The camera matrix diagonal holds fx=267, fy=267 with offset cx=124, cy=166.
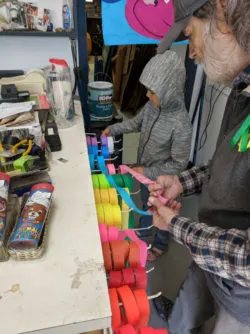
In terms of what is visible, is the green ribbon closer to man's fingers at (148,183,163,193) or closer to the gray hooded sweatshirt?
man's fingers at (148,183,163,193)

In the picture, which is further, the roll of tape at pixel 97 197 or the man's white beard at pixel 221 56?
the roll of tape at pixel 97 197

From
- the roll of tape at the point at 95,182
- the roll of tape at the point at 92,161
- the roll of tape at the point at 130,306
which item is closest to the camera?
the roll of tape at the point at 130,306

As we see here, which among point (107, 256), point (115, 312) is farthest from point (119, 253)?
point (115, 312)

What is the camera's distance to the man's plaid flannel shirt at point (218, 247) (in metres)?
0.58

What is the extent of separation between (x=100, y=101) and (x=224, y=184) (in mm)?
1005

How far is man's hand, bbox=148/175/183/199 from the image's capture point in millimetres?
1003

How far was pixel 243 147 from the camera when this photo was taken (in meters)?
0.63

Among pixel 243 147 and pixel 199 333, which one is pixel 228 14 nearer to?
pixel 243 147

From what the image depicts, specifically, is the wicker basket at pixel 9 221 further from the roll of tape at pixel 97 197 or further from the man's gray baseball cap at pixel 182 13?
the man's gray baseball cap at pixel 182 13

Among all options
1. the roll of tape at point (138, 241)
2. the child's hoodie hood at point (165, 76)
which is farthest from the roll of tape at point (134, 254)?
the child's hoodie hood at point (165, 76)

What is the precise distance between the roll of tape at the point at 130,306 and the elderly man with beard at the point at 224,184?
19 centimetres

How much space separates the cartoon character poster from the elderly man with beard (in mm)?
737

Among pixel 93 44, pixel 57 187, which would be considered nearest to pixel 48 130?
pixel 57 187

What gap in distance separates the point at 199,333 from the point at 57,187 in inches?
37.1
